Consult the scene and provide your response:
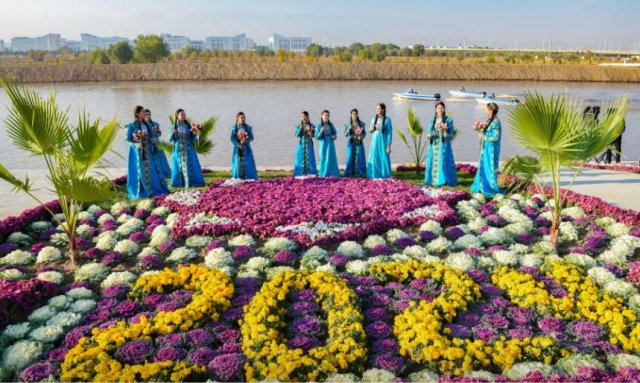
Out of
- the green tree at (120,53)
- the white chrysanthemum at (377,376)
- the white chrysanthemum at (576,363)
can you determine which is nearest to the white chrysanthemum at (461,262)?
the white chrysanthemum at (576,363)

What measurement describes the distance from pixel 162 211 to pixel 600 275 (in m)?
6.44

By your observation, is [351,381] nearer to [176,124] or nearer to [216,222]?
[216,222]

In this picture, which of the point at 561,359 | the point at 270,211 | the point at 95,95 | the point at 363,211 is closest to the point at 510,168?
the point at 363,211

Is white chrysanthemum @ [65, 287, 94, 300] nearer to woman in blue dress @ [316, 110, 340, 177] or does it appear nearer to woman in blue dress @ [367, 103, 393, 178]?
woman in blue dress @ [316, 110, 340, 177]

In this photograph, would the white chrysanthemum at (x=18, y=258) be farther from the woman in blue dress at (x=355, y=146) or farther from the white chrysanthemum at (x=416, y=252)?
the woman in blue dress at (x=355, y=146)

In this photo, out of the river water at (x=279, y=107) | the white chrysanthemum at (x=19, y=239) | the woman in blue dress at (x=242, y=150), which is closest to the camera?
the white chrysanthemum at (x=19, y=239)

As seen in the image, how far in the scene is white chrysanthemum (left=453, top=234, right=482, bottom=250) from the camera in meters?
7.10

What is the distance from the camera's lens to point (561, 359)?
4434 mm

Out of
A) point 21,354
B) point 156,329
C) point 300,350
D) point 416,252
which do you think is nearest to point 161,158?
point 416,252

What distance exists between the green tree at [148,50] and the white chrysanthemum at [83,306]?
2303 inches

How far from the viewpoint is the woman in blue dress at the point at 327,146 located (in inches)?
442

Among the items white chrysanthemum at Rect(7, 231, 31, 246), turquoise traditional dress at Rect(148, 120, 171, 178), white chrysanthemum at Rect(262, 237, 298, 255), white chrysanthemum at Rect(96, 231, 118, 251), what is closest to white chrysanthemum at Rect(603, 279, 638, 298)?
white chrysanthemum at Rect(262, 237, 298, 255)

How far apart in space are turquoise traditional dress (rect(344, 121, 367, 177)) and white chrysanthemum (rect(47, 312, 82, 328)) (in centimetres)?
Result: 725

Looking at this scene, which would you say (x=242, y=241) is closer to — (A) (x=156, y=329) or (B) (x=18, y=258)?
(A) (x=156, y=329)
